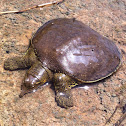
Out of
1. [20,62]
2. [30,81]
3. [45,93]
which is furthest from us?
[20,62]

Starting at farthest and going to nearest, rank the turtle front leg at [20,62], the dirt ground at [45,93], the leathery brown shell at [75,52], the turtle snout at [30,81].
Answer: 1. the turtle front leg at [20,62]
2. the leathery brown shell at [75,52]
3. the turtle snout at [30,81]
4. the dirt ground at [45,93]

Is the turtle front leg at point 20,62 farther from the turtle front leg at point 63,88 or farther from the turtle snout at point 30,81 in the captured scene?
the turtle front leg at point 63,88

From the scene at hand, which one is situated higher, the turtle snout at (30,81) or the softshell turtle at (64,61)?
the softshell turtle at (64,61)

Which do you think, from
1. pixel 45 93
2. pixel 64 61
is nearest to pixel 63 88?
pixel 45 93

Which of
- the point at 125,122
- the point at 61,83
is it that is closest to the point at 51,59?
the point at 61,83

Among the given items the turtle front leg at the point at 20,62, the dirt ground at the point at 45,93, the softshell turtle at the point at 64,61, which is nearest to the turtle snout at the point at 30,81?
the softshell turtle at the point at 64,61

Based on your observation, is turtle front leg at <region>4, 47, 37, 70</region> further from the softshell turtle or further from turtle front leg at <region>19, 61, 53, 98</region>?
turtle front leg at <region>19, 61, 53, 98</region>

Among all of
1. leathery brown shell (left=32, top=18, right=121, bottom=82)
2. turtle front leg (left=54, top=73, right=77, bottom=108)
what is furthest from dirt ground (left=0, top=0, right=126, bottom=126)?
leathery brown shell (left=32, top=18, right=121, bottom=82)

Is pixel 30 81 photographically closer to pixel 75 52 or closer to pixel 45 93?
pixel 45 93
